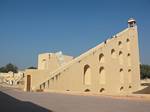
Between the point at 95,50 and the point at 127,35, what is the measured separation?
8.86 metres

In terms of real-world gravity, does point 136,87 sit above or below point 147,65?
below

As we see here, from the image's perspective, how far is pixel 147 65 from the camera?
6412cm

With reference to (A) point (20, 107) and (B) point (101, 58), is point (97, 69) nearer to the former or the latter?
(B) point (101, 58)

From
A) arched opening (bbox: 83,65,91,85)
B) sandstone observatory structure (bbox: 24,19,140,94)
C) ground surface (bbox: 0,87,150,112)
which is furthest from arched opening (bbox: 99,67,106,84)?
ground surface (bbox: 0,87,150,112)

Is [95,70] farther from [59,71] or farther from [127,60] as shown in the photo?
[127,60]

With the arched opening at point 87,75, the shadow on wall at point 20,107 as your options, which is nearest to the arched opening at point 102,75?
the arched opening at point 87,75

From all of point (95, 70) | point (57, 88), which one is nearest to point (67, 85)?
point (57, 88)

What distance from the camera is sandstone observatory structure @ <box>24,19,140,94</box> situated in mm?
23094

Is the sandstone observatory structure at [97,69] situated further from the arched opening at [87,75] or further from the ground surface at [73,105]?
the ground surface at [73,105]

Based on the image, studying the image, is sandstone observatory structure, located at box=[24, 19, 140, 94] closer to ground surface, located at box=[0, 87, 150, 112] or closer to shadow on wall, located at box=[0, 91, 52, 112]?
ground surface, located at box=[0, 87, 150, 112]

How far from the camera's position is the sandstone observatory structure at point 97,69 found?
23.1 m

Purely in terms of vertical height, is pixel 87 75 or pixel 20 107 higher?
pixel 87 75

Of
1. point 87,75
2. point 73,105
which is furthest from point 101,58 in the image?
point 73,105

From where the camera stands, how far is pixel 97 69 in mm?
27641
